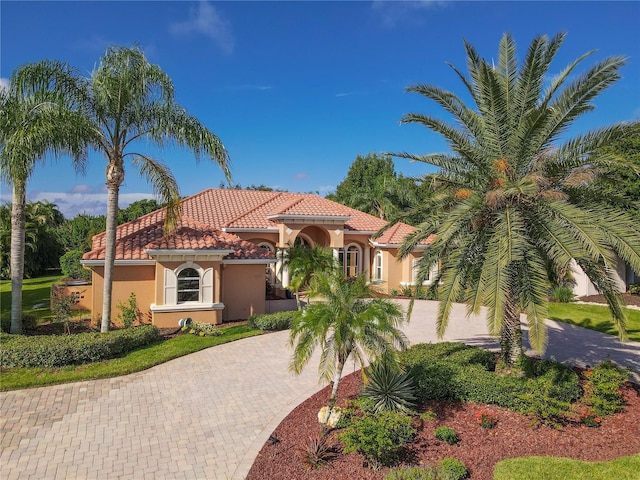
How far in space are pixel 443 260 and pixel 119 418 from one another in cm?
875

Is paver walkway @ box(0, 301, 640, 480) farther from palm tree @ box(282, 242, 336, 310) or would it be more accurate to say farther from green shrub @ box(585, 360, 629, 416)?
green shrub @ box(585, 360, 629, 416)

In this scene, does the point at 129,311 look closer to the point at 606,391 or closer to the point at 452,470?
the point at 452,470

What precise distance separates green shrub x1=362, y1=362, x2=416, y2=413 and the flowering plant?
1.37 metres

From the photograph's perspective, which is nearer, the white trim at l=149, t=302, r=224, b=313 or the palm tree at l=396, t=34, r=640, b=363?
the palm tree at l=396, t=34, r=640, b=363

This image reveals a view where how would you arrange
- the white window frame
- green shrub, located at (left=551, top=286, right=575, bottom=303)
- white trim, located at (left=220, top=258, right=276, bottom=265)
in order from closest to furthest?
1. white trim, located at (left=220, top=258, right=276, bottom=265)
2. green shrub, located at (left=551, top=286, right=575, bottom=303)
3. the white window frame

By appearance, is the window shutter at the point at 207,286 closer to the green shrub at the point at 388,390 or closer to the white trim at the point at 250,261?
the white trim at the point at 250,261

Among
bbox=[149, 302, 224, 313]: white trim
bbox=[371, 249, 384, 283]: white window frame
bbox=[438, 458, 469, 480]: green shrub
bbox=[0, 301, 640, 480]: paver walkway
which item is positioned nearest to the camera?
bbox=[438, 458, 469, 480]: green shrub

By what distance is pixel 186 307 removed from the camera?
16953 millimetres

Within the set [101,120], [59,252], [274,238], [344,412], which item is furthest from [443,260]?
[59,252]

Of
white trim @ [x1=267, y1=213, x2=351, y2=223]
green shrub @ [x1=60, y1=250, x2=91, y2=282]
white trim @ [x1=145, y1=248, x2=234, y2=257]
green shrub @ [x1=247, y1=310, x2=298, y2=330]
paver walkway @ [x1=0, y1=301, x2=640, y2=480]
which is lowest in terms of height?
paver walkway @ [x1=0, y1=301, x2=640, y2=480]

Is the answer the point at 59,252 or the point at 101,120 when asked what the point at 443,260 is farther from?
the point at 59,252

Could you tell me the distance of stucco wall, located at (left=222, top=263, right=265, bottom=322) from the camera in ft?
61.1

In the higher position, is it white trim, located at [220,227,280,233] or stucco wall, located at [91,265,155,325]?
white trim, located at [220,227,280,233]

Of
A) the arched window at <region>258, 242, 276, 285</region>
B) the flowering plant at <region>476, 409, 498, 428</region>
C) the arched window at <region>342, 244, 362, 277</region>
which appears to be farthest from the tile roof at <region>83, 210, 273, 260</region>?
the flowering plant at <region>476, 409, 498, 428</region>
